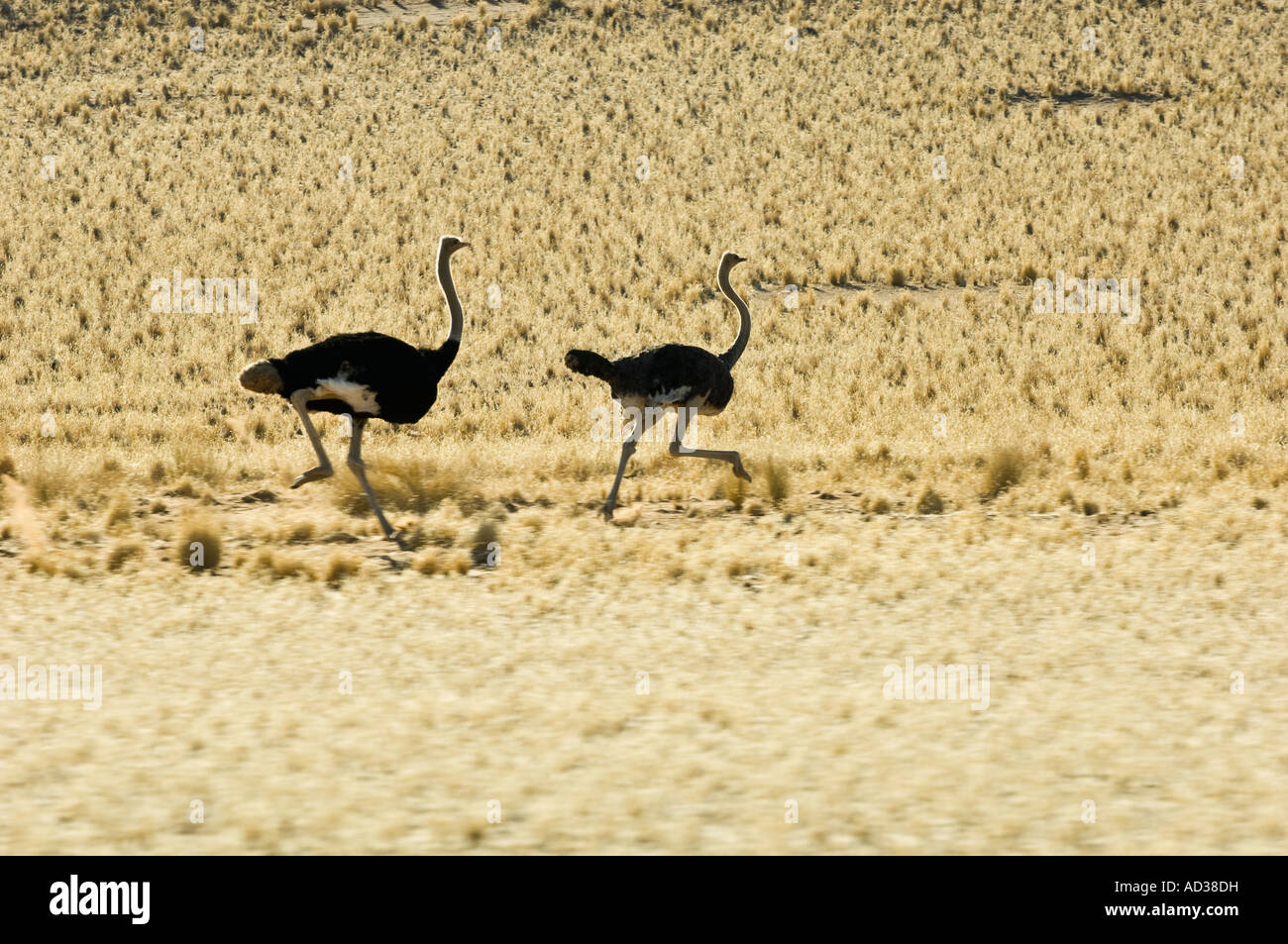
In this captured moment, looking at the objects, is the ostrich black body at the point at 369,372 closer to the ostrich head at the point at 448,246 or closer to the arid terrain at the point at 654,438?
the arid terrain at the point at 654,438

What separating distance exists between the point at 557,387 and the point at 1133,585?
51.2ft

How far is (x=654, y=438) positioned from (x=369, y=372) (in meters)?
6.76

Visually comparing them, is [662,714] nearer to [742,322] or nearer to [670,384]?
[670,384]

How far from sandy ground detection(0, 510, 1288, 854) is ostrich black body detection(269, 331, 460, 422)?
193 cm

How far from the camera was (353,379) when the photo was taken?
11.8 meters

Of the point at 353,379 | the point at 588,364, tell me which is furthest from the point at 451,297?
the point at 353,379

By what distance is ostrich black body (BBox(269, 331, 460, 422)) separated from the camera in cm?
1183

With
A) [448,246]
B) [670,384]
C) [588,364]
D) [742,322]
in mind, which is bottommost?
[670,384]

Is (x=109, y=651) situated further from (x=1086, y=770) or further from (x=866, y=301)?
(x=866, y=301)

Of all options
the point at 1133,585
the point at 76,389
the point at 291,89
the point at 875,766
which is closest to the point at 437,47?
the point at 291,89

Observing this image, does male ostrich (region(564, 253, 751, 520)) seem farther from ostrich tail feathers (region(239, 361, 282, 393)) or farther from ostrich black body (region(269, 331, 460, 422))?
ostrich tail feathers (region(239, 361, 282, 393))

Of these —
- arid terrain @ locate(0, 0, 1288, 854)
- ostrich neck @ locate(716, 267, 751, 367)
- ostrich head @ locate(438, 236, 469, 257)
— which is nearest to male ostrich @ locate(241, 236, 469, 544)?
arid terrain @ locate(0, 0, 1288, 854)
